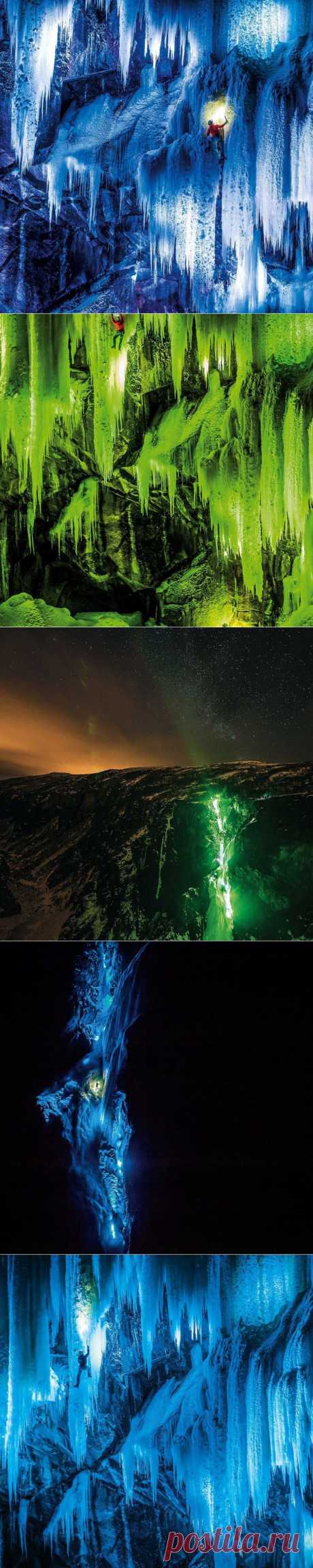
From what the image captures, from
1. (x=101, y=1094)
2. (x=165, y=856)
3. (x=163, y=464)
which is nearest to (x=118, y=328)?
(x=163, y=464)

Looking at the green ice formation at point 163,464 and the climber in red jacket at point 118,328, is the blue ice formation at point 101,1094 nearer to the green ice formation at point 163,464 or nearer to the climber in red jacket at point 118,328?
the green ice formation at point 163,464

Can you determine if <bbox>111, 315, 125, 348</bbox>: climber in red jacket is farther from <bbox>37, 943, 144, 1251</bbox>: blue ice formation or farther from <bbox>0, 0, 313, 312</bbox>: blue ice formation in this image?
<bbox>37, 943, 144, 1251</bbox>: blue ice formation

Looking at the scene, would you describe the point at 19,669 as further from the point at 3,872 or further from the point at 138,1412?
the point at 138,1412

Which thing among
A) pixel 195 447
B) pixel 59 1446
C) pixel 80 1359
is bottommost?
pixel 59 1446

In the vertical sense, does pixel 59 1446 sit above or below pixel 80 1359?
below

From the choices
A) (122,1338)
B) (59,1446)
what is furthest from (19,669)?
(59,1446)

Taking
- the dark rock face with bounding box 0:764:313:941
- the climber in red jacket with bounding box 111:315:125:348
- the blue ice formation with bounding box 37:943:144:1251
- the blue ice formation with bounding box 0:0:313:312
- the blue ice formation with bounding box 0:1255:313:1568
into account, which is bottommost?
the blue ice formation with bounding box 0:1255:313:1568

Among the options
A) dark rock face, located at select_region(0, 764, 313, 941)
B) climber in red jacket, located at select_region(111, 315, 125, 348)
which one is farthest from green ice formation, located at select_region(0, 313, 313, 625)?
dark rock face, located at select_region(0, 764, 313, 941)
